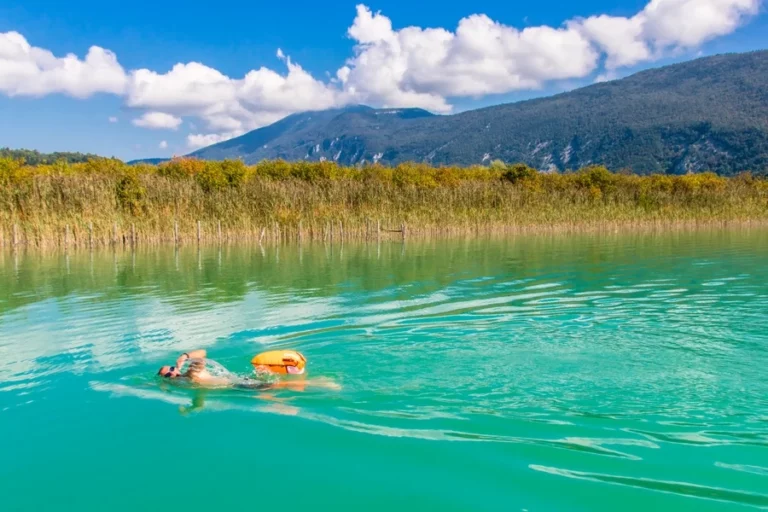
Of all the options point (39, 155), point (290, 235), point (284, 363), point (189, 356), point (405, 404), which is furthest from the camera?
point (39, 155)

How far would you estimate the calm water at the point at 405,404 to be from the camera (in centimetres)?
502

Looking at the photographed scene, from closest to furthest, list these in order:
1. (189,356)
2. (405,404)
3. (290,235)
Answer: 1. (405,404)
2. (189,356)
3. (290,235)

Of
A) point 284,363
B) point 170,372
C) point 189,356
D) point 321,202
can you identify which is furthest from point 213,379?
point 321,202

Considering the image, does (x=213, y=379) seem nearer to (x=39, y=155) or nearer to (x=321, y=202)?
(x=321, y=202)

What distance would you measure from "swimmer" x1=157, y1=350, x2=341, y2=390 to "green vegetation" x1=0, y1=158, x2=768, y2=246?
22709 millimetres

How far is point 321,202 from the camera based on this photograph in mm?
35719

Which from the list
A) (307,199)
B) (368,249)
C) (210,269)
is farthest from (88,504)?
(307,199)

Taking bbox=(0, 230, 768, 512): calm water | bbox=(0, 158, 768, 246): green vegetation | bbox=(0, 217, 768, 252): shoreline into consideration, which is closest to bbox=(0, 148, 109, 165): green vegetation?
bbox=(0, 158, 768, 246): green vegetation

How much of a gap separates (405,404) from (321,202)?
29.6m

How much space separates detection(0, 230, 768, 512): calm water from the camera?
16.5 feet

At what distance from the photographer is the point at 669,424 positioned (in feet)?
19.5

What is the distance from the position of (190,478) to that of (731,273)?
15391mm

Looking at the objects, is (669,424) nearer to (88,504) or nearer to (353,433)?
(353,433)

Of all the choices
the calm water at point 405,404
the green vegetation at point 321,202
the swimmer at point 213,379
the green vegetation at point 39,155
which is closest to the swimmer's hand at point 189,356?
the swimmer at point 213,379
